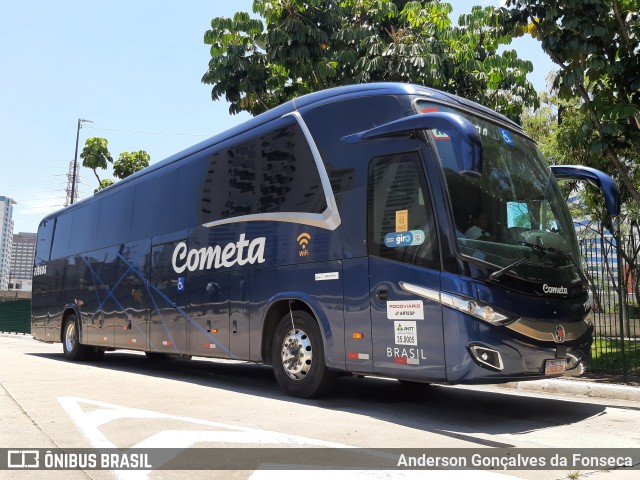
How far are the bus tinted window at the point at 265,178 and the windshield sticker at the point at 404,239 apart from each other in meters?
1.21

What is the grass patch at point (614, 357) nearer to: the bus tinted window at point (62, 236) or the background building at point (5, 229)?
the bus tinted window at point (62, 236)

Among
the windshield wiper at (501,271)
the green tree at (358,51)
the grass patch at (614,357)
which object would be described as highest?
the green tree at (358,51)

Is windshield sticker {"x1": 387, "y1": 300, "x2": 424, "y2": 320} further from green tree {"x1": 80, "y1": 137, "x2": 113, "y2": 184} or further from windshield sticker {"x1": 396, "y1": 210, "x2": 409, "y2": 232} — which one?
green tree {"x1": 80, "y1": 137, "x2": 113, "y2": 184}

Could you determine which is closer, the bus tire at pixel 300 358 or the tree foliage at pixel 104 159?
the bus tire at pixel 300 358

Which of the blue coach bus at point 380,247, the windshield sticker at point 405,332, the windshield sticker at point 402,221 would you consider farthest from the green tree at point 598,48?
the windshield sticker at point 405,332

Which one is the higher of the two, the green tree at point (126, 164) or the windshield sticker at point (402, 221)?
the green tree at point (126, 164)

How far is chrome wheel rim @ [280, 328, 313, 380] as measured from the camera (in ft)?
25.1

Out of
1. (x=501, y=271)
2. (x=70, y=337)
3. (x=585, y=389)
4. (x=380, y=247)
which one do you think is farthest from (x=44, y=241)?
(x=501, y=271)

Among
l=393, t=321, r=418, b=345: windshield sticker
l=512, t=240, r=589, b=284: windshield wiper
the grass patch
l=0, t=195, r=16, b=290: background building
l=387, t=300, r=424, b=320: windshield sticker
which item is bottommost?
the grass patch

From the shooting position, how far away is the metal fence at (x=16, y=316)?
3819 centimetres

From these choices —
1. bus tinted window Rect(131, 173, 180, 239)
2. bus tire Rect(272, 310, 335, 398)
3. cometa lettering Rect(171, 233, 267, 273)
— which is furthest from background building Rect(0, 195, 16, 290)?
bus tire Rect(272, 310, 335, 398)

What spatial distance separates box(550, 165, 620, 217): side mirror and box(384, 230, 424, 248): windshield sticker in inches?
111

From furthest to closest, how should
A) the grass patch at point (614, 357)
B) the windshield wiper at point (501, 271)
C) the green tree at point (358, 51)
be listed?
1. the green tree at point (358, 51)
2. the grass patch at point (614, 357)
3. the windshield wiper at point (501, 271)

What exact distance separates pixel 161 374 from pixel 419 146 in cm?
793
